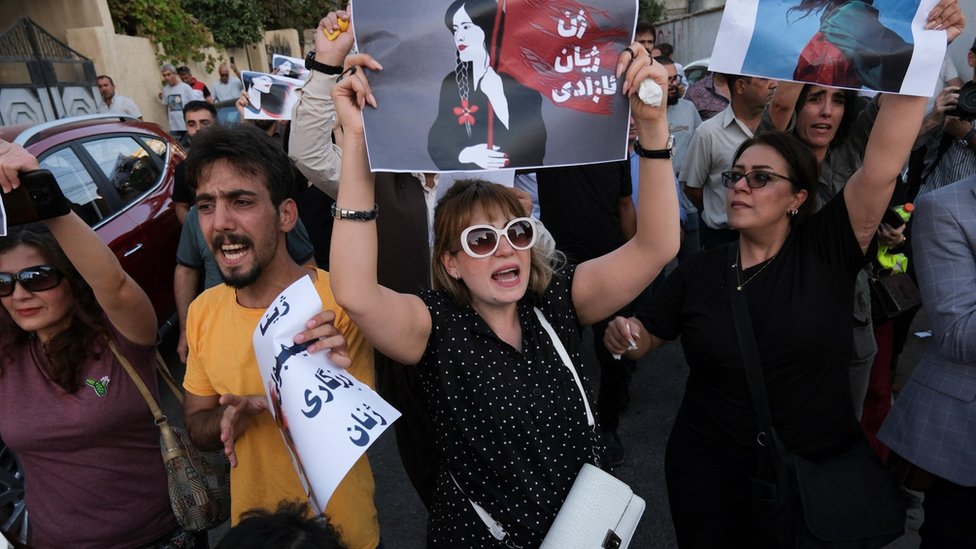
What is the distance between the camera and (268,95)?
4488 millimetres

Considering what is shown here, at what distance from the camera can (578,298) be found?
6.38 feet

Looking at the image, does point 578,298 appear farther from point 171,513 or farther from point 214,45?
point 214,45

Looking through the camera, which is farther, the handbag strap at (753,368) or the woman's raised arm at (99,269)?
the handbag strap at (753,368)

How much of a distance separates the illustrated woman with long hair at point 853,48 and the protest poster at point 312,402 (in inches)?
58.0

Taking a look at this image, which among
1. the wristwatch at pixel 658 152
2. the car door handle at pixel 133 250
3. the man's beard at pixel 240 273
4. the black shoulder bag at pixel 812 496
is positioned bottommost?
the car door handle at pixel 133 250

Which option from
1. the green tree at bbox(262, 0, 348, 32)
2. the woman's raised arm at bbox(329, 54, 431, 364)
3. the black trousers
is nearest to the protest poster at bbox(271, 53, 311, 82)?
the woman's raised arm at bbox(329, 54, 431, 364)

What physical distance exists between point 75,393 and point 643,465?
2859 millimetres

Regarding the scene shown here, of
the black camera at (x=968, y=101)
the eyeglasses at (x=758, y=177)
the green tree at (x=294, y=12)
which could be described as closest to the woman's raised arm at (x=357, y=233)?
the eyeglasses at (x=758, y=177)

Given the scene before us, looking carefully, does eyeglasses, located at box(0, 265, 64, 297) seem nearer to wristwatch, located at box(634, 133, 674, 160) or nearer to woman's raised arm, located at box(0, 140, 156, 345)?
woman's raised arm, located at box(0, 140, 156, 345)

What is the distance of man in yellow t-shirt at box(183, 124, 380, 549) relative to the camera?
1.88 meters

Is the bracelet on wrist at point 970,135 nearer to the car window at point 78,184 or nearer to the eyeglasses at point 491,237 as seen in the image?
the eyeglasses at point 491,237

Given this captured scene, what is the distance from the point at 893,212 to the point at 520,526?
6.77 ft

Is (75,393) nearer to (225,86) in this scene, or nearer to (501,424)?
(501,424)

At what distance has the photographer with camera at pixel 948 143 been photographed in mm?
2908
